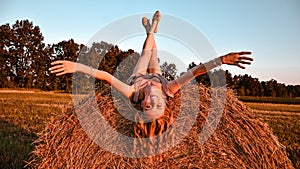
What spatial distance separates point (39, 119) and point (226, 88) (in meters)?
6.79

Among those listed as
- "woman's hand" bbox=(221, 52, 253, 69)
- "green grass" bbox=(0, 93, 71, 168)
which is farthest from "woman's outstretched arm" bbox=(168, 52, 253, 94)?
"green grass" bbox=(0, 93, 71, 168)

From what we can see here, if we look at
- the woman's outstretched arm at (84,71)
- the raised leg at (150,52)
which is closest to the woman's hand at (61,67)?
the woman's outstretched arm at (84,71)

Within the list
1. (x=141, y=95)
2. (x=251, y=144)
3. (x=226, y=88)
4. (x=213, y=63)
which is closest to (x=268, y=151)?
(x=251, y=144)

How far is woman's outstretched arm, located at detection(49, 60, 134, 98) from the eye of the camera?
312cm

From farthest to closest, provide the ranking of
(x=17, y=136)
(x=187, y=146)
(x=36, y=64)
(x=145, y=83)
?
(x=36, y=64) < (x=17, y=136) < (x=145, y=83) < (x=187, y=146)

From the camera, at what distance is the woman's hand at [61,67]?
3.09m

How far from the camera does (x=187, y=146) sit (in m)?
3.81

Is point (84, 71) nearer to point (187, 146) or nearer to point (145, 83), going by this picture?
point (145, 83)

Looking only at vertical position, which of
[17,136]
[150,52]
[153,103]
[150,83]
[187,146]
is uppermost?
[150,52]

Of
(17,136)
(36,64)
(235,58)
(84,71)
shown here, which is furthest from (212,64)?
(36,64)

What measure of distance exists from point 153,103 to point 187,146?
2.11 ft

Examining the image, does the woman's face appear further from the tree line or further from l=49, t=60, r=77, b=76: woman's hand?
the tree line

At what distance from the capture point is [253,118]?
13.6 feet

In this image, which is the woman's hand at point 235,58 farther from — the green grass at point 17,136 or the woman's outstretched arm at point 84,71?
the green grass at point 17,136
